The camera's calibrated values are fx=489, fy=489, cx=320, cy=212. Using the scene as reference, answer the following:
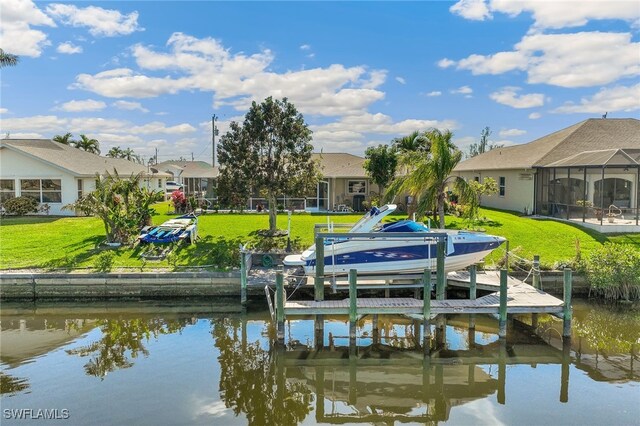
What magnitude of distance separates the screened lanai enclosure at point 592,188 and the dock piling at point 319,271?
14594 millimetres

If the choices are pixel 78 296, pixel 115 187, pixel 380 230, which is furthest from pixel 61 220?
pixel 380 230

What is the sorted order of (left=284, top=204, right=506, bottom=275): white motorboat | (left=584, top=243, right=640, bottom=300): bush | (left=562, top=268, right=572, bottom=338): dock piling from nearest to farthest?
(left=562, top=268, right=572, bottom=338): dock piling
(left=284, top=204, right=506, bottom=275): white motorboat
(left=584, top=243, right=640, bottom=300): bush

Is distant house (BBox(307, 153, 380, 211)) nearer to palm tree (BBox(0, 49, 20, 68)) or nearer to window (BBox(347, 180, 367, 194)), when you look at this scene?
window (BBox(347, 180, 367, 194))

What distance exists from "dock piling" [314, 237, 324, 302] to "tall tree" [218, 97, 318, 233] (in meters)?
7.79

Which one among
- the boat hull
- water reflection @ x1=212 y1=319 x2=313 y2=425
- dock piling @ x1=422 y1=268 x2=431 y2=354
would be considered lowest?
water reflection @ x1=212 y1=319 x2=313 y2=425

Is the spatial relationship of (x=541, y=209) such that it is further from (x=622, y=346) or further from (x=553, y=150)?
(x=622, y=346)

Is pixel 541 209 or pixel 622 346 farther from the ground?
pixel 541 209

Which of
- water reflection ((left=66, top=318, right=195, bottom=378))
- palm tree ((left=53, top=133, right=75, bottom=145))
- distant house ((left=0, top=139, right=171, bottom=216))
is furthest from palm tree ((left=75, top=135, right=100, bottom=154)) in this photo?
water reflection ((left=66, top=318, right=195, bottom=378))

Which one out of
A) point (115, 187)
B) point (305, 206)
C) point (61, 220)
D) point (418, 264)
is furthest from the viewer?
point (305, 206)

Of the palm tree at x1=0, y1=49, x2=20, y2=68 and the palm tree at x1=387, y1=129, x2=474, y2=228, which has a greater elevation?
the palm tree at x1=0, y1=49, x2=20, y2=68

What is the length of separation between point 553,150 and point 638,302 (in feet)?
44.2

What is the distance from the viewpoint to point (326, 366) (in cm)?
1076

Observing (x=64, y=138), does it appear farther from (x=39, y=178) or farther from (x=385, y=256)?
(x=385, y=256)

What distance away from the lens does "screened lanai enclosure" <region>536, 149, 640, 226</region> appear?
2161 cm
